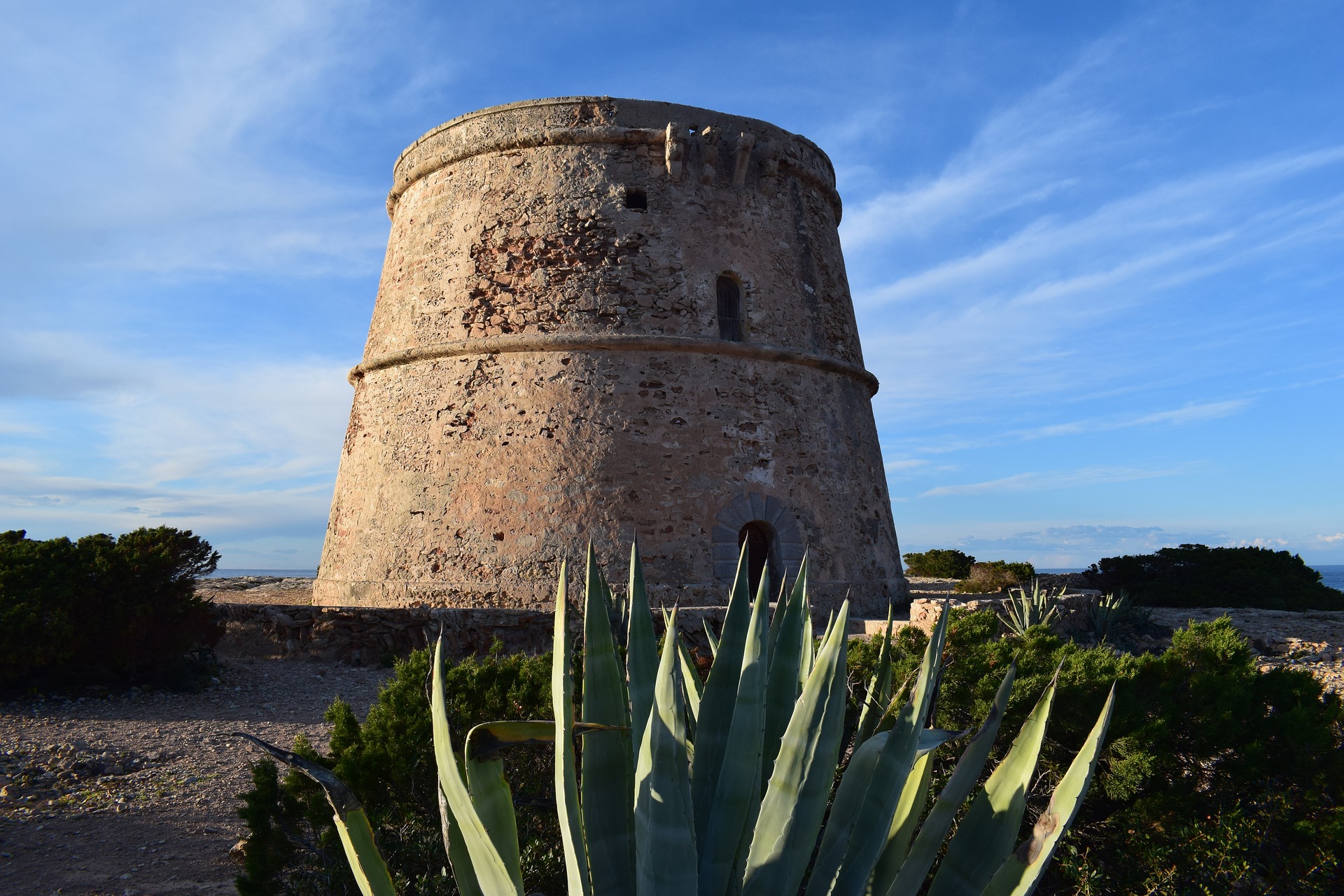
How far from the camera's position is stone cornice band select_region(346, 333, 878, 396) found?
7.84 meters

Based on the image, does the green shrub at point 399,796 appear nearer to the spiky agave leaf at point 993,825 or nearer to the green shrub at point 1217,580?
the spiky agave leaf at point 993,825

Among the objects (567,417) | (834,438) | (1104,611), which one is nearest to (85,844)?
(567,417)

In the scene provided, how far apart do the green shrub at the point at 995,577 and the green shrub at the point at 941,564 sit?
925 millimetres

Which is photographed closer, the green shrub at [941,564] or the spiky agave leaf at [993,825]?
the spiky agave leaf at [993,825]

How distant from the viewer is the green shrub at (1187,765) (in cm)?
263

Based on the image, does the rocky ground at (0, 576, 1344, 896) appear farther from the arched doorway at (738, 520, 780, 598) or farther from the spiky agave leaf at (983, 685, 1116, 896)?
the arched doorway at (738, 520, 780, 598)

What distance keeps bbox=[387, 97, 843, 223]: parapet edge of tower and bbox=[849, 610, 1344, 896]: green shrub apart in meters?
6.11

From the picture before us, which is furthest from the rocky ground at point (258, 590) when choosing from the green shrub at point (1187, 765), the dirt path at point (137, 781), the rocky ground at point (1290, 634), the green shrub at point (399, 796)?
the rocky ground at point (1290, 634)

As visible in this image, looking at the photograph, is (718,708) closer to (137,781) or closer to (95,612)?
(137,781)

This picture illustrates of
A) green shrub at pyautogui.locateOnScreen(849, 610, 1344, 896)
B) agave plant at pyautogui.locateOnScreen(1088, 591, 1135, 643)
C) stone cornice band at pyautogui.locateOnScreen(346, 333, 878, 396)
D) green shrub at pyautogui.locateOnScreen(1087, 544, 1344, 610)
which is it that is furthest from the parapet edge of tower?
green shrub at pyautogui.locateOnScreen(1087, 544, 1344, 610)

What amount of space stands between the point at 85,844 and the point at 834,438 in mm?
6825

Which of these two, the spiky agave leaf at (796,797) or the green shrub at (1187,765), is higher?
the spiky agave leaf at (796,797)

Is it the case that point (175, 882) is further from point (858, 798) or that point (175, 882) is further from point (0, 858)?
point (858, 798)

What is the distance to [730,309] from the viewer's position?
864 centimetres
